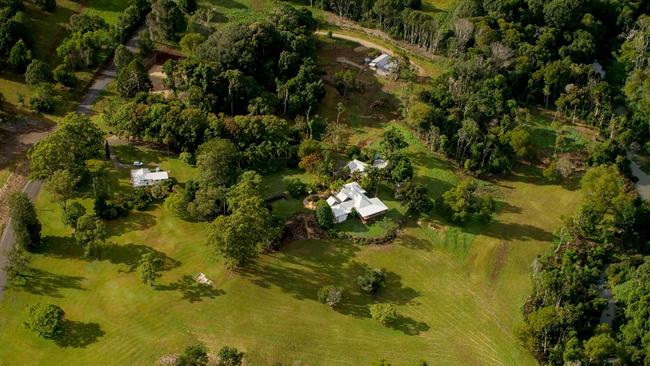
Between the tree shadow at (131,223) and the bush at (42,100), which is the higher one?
the bush at (42,100)

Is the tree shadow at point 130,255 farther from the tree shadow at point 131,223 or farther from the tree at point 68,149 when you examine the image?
the tree at point 68,149

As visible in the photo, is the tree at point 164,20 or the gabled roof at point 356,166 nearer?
the gabled roof at point 356,166

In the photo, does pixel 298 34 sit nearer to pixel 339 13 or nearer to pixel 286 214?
pixel 339 13

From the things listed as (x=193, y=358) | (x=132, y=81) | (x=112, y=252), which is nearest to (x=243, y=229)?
(x=193, y=358)

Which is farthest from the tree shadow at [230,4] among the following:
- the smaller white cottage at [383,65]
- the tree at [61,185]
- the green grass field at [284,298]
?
the tree at [61,185]

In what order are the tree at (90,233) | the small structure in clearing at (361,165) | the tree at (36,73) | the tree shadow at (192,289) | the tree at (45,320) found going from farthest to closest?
the tree at (36,73)
the small structure in clearing at (361,165)
the tree at (90,233)
the tree shadow at (192,289)
the tree at (45,320)

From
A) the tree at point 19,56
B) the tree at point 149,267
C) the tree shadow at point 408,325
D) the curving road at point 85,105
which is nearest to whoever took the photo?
the tree at point 149,267

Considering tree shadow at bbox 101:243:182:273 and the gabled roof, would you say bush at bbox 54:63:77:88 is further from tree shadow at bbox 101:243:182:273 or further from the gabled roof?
the gabled roof

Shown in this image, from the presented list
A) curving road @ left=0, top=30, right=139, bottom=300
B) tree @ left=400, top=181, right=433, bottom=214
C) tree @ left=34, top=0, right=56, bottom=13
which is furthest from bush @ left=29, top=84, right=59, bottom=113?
tree @ left=400, top=181, right=433, bottom=214
